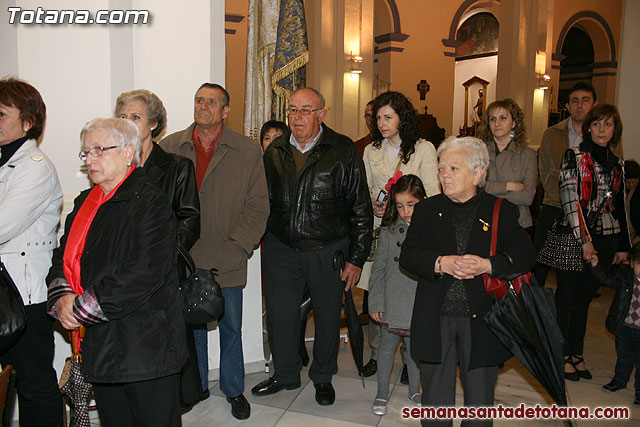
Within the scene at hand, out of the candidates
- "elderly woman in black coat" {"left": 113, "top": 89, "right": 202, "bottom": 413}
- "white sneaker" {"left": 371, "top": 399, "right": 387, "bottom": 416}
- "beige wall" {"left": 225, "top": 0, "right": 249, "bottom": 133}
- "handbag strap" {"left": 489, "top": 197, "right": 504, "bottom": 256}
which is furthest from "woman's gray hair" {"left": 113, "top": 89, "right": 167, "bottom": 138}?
"beige wall" {"left": 225, "top": 0, "right": 249, "bottom": 133}

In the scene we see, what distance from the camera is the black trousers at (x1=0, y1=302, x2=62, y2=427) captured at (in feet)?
7.73

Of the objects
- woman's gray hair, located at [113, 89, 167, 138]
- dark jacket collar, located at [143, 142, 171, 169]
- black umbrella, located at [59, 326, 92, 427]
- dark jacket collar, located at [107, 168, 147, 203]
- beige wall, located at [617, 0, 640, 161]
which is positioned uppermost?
beige wall, located at [617, 0, 640, 161]

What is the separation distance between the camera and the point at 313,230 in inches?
122

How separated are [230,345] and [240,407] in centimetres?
38

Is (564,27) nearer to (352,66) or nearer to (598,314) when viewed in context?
(352,66)

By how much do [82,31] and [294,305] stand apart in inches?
83.1

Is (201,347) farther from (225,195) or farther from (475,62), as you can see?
(475,62)

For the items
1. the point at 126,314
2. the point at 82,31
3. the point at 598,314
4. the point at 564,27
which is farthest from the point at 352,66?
the point at 564,27

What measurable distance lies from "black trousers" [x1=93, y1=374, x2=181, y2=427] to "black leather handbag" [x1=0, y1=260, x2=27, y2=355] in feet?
1.51

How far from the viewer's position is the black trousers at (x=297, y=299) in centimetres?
317

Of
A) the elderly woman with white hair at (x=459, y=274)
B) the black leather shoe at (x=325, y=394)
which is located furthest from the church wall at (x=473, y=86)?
the elderly woman with white hair at (x=459, y=274)

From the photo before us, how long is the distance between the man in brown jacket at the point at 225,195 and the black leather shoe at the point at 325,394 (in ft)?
1.54

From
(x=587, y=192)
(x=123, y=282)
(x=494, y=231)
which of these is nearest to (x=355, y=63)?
(x=587, y=192)

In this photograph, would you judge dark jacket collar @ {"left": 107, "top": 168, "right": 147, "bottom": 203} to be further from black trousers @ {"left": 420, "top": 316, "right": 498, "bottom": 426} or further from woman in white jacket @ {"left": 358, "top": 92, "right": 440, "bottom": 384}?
woman in white jacket @ {"left": 358, "top": 92, "right": 440, "bottom": 384}
